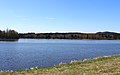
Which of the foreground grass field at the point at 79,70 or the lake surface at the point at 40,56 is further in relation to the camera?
the lake surface at the point at 40,56

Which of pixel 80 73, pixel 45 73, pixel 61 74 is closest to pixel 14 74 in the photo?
pixel 45 73

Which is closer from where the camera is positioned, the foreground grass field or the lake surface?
the foreground grass field

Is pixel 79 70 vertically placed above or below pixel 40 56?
above

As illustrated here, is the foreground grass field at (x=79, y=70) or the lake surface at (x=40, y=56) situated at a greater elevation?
the foreground grass field at (x=79, y=70)

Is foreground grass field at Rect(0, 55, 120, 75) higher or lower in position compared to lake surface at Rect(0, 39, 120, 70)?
higher

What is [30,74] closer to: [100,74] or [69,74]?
[69,74]

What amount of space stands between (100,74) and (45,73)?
4.63 m

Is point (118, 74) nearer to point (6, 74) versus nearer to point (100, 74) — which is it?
point (100, 74)

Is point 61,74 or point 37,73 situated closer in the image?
point 61,74

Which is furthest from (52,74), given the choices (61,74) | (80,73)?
(80,73)

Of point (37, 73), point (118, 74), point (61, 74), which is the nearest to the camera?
point (118, 74)

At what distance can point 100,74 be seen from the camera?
19.9 m

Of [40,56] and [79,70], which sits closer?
[79,70]

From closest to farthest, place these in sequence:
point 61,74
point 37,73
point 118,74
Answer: point 118,74, point 61,74, point 37,73
